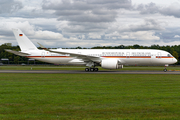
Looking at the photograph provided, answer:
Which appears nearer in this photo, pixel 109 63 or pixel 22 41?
pixel 109 63

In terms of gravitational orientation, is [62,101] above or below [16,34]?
below

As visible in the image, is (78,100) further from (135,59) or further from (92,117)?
(135,59)

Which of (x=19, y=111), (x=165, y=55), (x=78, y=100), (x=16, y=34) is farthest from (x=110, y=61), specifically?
(x=19, y=111)

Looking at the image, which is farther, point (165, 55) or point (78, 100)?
point (165, 55)

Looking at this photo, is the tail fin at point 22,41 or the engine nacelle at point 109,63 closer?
the engine nacelle at point 109,63

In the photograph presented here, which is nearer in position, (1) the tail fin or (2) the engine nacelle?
(2) the engine nacelle

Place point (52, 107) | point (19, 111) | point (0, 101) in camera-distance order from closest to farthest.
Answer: point (19, 111) → point (52, 107) → point (0, 101)

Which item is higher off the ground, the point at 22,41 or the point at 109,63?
the point at 22,41

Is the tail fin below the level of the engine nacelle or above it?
above

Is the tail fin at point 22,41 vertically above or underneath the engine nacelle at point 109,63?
above

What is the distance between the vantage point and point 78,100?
11336 millimetres

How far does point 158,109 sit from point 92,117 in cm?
310

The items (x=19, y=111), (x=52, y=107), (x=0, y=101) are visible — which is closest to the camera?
(x=19, y=111)

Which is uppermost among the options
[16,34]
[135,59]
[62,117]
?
[16,34]
